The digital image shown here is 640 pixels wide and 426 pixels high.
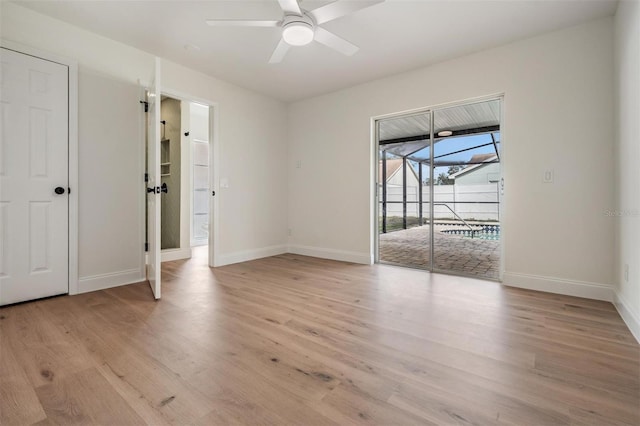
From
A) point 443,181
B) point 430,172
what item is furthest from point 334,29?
point 443,181

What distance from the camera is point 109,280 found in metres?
3.02

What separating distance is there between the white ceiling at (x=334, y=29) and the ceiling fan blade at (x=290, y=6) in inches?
14.8

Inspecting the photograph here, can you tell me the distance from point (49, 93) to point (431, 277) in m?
4.22

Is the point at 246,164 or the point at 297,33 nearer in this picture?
the point at 297,33

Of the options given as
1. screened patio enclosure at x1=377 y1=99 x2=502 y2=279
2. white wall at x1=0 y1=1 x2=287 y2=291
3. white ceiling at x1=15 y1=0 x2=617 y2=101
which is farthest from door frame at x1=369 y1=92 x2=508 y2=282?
white wall at x1=0 y1=1 x2=287 y2=291

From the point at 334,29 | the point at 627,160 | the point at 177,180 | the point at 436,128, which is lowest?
the point at 627,160

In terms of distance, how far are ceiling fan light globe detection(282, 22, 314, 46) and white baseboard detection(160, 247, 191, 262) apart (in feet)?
11.5

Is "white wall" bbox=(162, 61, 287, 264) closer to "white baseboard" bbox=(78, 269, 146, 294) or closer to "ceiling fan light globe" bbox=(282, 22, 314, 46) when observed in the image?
"white baseboard" bbox=(78, 269, 146, 294)

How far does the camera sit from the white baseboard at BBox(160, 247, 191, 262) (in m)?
4.38

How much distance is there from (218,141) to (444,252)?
12.5ft

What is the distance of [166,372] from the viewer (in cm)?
149

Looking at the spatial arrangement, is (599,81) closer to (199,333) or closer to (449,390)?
(449,390)

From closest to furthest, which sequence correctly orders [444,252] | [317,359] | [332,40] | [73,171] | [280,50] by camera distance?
1. [317,359]
2. [332,40]
3. [280,50]
4. [73,171]
5. [444,252]

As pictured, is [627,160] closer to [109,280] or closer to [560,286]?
[560,286]
